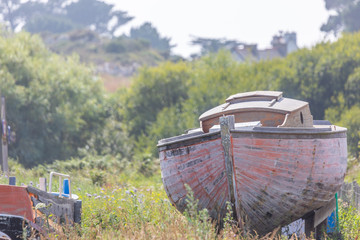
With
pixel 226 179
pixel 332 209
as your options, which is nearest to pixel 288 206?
pixel 226 179

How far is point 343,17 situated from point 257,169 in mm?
93171

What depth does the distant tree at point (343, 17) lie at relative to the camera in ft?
315

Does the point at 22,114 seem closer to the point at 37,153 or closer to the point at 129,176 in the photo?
the point at 37,153

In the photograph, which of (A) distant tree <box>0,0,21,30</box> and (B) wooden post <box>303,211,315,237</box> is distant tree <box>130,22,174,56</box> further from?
(B) wooden post <box>303,211,315,237</box>

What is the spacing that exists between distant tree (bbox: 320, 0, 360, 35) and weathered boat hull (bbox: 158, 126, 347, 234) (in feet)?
280

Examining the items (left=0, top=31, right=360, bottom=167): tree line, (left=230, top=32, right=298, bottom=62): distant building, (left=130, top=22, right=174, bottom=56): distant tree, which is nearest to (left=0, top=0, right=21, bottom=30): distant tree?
(left=130, top=22, right=174, bottom=56): distant tree

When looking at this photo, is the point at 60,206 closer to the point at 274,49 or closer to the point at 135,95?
the point at 135,95

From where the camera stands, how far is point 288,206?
1048 centimetres

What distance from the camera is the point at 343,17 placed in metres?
97.9

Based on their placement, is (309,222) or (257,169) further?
(309,222)

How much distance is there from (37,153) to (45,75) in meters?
5.71

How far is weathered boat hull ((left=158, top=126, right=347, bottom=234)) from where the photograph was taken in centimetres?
1007

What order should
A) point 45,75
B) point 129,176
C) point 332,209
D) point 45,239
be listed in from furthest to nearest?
point 45,75
point 129,176
point 332,209
point 45,239

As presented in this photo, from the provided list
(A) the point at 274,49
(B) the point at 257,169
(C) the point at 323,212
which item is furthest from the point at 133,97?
(A) the point at 274,49
